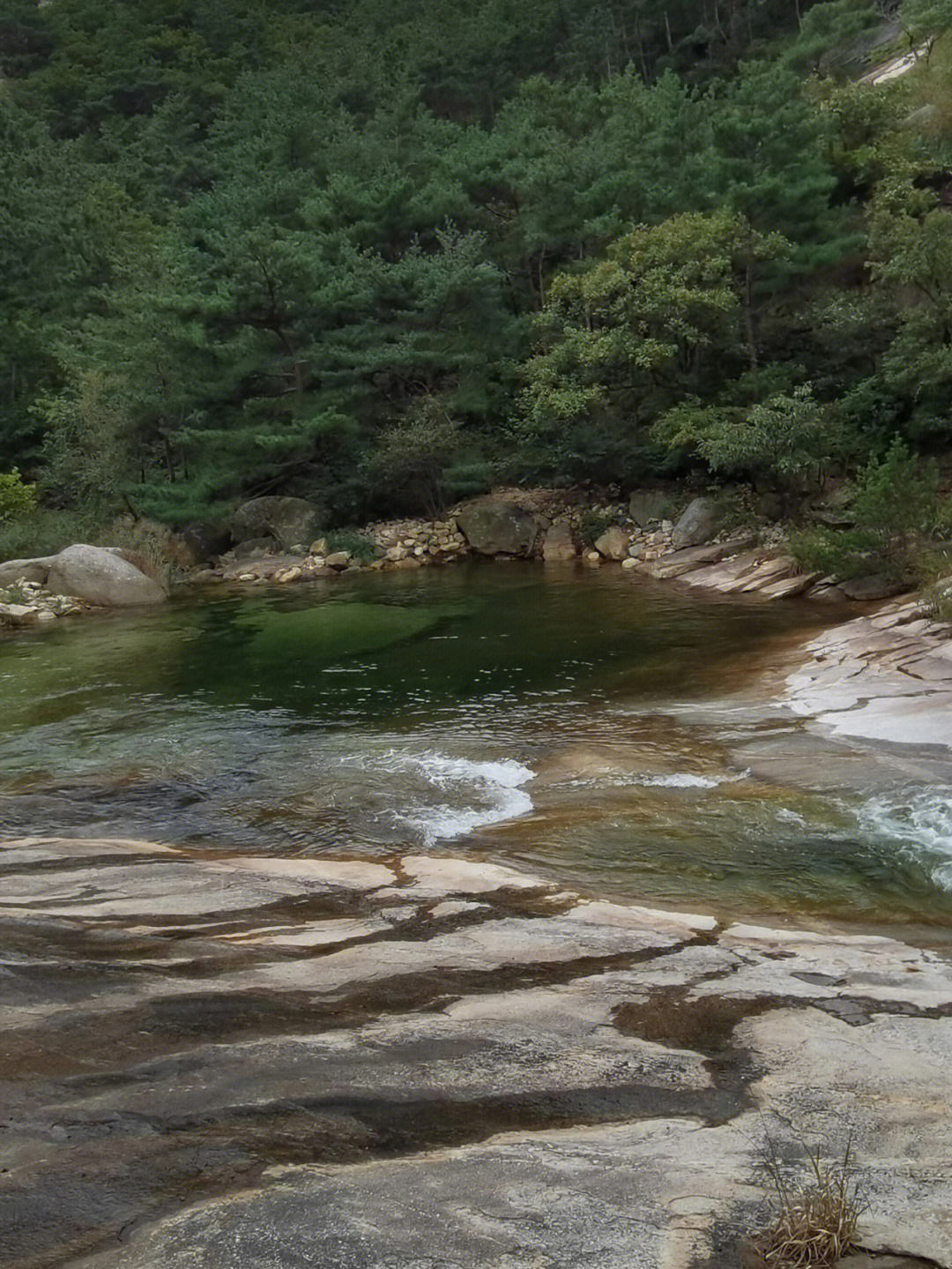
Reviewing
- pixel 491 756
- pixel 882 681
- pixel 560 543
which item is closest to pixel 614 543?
pixel 560 543

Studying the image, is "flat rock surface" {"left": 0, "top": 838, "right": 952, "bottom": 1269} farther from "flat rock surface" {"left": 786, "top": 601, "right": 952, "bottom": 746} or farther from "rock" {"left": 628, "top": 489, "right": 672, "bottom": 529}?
"rock" {"left": 628, "top": 489, "right": 672, "bottom": 529}

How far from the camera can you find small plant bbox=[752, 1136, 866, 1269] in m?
2.89

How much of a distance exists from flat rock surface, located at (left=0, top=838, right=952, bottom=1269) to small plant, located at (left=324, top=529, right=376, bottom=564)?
2239 cm

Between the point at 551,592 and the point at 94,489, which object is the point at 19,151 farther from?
the point at 551,592

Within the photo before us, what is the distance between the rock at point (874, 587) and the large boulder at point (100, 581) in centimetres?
1469

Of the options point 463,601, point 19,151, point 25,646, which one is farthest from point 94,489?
point 19,151

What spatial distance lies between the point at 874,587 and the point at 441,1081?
48.7 ft

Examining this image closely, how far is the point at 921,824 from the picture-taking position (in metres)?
7.94

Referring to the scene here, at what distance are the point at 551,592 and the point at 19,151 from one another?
36131mm

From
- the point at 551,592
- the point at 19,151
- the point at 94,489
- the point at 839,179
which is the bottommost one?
the point at 551,592

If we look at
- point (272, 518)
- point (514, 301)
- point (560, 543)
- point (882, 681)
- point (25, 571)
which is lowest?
point (560, 543)

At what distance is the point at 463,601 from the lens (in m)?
21.5

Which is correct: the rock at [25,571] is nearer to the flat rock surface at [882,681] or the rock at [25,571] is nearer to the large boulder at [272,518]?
the large boulder at [272,518]

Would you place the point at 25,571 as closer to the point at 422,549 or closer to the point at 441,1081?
the point at 422,549
